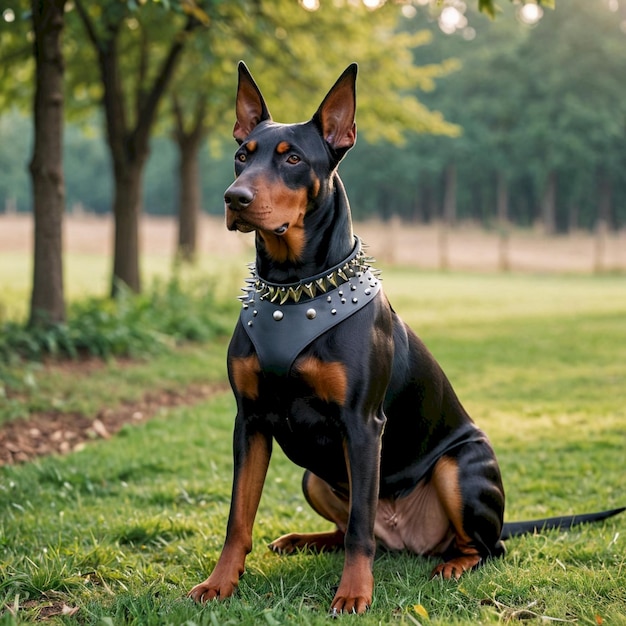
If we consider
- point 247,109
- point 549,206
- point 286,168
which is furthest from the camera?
point 549,206

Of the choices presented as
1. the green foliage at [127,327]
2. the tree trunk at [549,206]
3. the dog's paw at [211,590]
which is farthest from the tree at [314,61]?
the tree trunk at [549,206]

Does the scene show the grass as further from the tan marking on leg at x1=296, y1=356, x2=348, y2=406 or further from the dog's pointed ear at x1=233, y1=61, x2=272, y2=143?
the dog's pointed ear at x1=233, y1=61, x2=272, y2=143

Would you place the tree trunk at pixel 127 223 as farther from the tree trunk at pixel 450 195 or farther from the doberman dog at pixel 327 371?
the tree trunk at pixel 450 195

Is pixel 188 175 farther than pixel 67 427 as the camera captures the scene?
Yes

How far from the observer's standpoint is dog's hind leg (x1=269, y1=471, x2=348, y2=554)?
3719 millimetres

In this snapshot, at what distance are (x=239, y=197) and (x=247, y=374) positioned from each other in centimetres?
73

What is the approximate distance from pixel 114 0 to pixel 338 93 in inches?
278

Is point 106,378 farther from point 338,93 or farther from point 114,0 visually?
point 338,93

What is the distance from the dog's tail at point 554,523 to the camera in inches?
155

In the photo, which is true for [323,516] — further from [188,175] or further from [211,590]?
[188,175]

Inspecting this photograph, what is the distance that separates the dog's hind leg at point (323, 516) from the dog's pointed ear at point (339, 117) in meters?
1.55

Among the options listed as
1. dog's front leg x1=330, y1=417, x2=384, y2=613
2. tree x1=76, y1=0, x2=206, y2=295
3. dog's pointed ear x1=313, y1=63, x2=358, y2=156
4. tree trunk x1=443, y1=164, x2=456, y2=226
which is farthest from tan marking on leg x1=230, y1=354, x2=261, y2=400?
tree trunk x1=443, y1=164, x2=456, y2=226

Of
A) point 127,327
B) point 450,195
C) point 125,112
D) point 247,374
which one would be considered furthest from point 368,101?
point 450,195

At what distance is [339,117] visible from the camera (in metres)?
3.20
